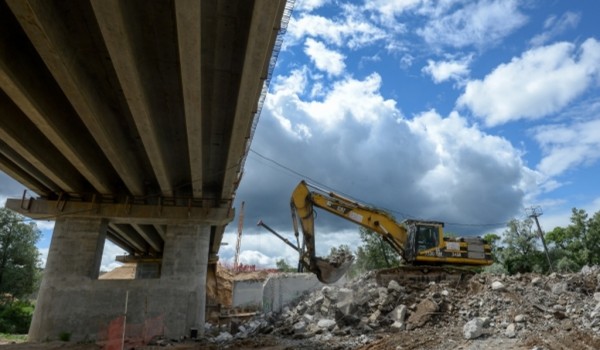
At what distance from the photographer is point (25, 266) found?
37.3m

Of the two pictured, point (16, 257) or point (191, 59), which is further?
point (16, 257)

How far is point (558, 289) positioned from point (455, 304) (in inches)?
128

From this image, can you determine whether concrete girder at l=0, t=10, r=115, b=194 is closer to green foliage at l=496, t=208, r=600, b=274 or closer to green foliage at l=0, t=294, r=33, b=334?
green foliage at l=0, t=294, r=33, b=334

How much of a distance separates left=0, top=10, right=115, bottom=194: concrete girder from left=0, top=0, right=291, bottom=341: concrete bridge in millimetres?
33

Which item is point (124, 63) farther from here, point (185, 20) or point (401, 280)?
point (401, 280)

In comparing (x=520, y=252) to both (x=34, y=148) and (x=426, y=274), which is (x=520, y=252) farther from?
(x=34, y=148)

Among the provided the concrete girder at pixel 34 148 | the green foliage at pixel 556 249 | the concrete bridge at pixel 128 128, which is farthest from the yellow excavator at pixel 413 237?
the green foliage at pixel 556 249

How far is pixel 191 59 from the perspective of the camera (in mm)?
7727

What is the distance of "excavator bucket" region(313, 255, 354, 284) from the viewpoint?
14516mm

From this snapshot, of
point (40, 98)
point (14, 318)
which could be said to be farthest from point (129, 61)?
point (14, 318)

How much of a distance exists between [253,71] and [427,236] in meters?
11.5

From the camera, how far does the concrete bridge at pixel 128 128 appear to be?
7746 mm

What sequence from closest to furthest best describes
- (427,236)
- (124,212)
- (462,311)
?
(462,311)
(124,212)
(427,236)

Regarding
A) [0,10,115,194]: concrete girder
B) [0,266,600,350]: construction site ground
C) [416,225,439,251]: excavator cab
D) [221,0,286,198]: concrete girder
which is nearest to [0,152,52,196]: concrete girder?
[0,10,115,194]: concrete girder
